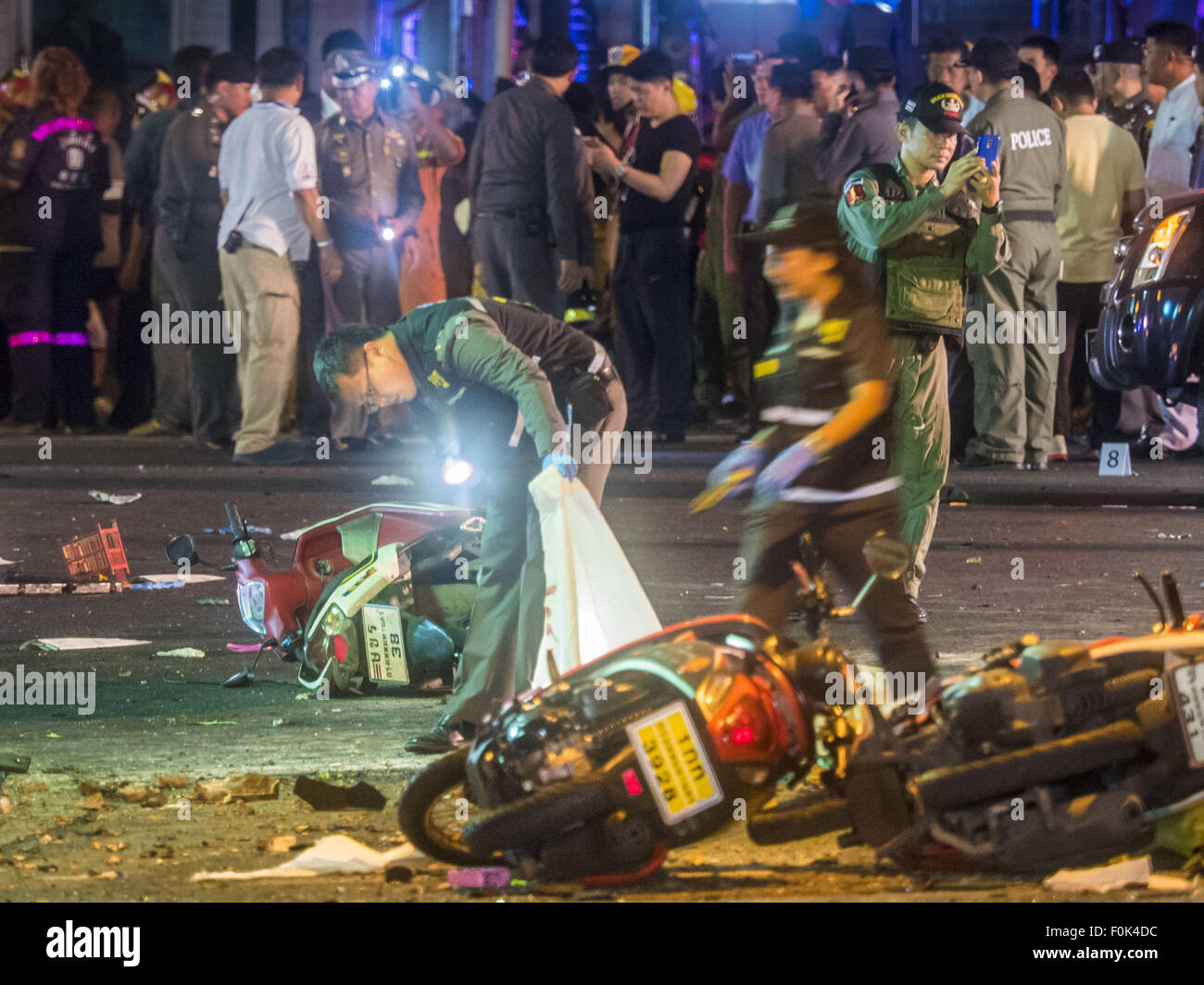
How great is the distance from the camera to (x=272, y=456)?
1320 cm

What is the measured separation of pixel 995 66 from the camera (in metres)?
11.6

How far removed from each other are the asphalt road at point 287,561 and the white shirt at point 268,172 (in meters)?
1.53

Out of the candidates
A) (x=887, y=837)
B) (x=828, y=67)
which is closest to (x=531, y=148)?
(x=828, y=67)

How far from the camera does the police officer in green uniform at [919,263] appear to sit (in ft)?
23.9

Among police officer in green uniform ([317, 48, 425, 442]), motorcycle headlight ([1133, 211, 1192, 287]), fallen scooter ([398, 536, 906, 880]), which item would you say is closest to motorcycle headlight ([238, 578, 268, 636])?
fallen scooter ([398, 536, 906, 880])

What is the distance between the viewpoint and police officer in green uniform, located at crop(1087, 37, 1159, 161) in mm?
13609

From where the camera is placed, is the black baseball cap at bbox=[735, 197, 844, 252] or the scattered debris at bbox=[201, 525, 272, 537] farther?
the scattered debris at bbox=[201, 525, 272, 537]

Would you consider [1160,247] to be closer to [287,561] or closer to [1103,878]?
[287,561]

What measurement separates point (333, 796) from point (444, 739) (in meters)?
0.67

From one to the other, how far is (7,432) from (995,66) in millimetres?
8137

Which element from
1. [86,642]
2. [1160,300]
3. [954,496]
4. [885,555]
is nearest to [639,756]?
[885,555]

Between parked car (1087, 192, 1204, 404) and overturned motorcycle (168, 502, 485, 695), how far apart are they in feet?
14.0

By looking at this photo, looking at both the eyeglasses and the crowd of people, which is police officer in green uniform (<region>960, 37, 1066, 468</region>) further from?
the eyeglasses
